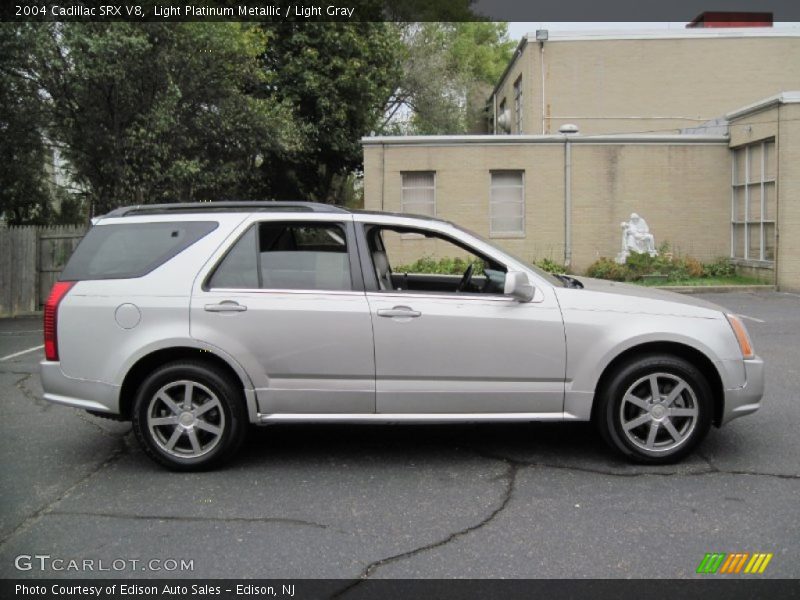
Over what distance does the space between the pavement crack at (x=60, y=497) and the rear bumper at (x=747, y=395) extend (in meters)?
4.24

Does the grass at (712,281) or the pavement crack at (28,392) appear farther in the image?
the grass at (712,281)

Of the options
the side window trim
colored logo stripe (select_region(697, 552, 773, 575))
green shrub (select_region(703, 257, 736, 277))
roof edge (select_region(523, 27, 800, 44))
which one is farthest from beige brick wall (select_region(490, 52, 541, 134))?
colored logo stripe (select_region(697, 552, 773, 575))

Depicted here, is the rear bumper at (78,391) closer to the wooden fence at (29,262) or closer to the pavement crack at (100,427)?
the pavement crack at (100,427)

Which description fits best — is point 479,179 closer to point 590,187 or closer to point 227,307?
point 590,187

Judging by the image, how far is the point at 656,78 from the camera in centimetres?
2498

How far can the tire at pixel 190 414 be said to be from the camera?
5.32 m

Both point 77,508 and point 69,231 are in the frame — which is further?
point 69,231

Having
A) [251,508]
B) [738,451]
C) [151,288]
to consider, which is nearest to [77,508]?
[251,508]

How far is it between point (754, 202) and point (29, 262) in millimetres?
16542

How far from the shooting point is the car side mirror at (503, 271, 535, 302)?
17.1 feet

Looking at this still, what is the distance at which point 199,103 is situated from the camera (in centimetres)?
1711

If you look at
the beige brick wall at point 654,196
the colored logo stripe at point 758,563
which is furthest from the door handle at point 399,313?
the beige brick wall at point 654,196
